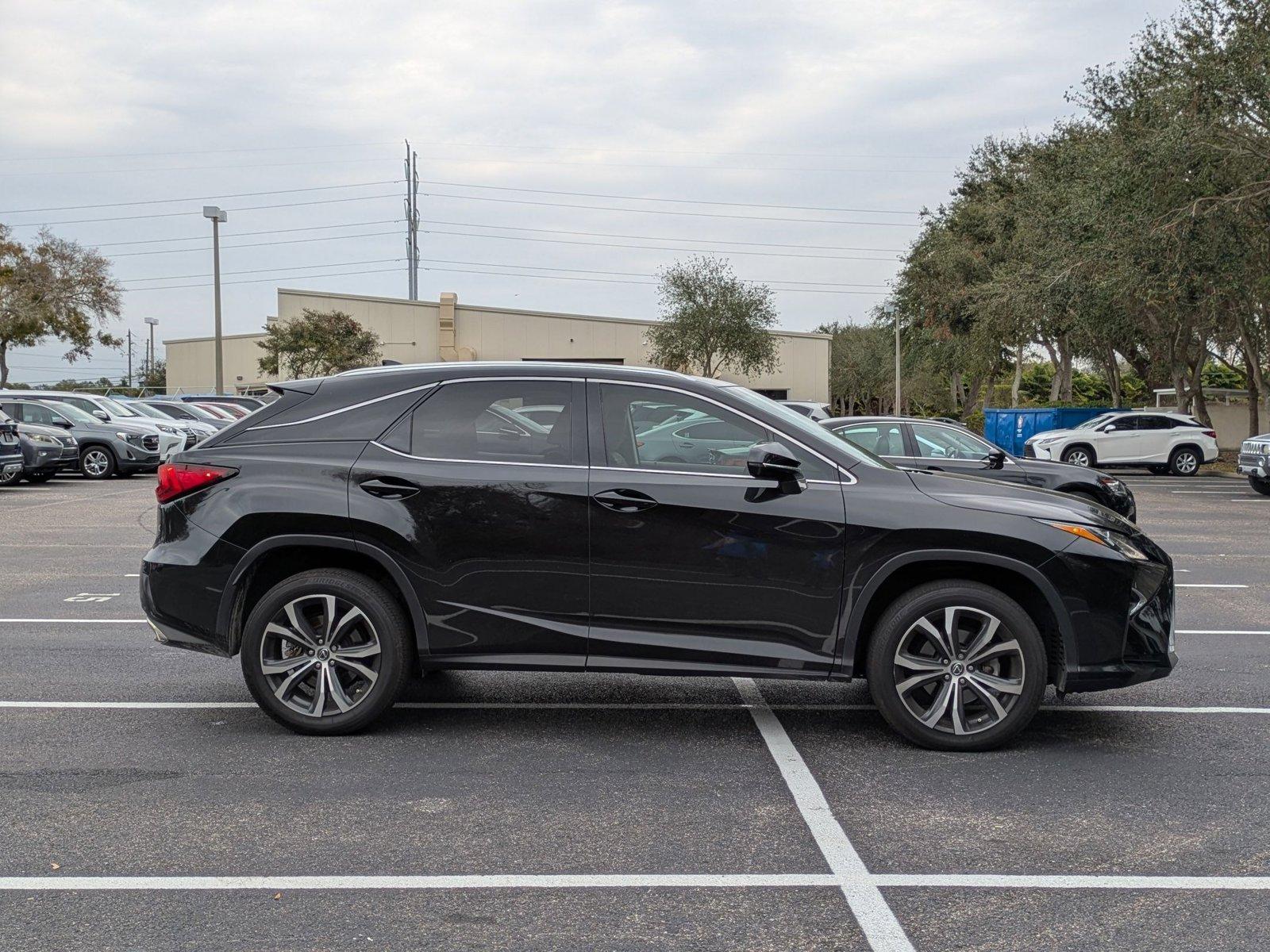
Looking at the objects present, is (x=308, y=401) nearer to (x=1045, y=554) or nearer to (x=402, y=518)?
(x=402, y=518)

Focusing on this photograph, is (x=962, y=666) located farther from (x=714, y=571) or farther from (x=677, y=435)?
(x=677, y=435)

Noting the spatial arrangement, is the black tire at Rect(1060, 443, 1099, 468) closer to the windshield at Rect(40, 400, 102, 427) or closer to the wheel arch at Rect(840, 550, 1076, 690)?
the windshield at Rect(40, 400, 102, 427)

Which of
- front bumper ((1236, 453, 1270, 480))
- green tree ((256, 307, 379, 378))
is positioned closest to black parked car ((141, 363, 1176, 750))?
front bumper ((1236, 453, 1270, 480))

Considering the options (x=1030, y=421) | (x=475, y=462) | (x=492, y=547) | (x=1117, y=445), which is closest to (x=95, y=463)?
(x=475, y=462)

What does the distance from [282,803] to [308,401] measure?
6.53 ft

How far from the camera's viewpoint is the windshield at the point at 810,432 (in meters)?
5.66

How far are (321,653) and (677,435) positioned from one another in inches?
74.3

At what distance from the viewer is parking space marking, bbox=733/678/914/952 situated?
3.63m

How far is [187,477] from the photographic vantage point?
584 centimetres

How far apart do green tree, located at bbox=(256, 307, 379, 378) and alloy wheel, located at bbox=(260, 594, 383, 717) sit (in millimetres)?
48972

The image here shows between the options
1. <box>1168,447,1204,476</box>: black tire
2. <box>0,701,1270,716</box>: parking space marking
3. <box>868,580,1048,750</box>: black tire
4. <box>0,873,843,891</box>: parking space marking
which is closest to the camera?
<box>0,873,843,891</box>: parking space marking

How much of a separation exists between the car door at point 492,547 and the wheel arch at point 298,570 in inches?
2.0

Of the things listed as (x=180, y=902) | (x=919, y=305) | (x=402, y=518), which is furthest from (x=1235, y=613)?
(x=919, y=305)

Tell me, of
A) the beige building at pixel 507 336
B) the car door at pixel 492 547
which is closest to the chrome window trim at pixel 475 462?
the car door at pixel 492 547
